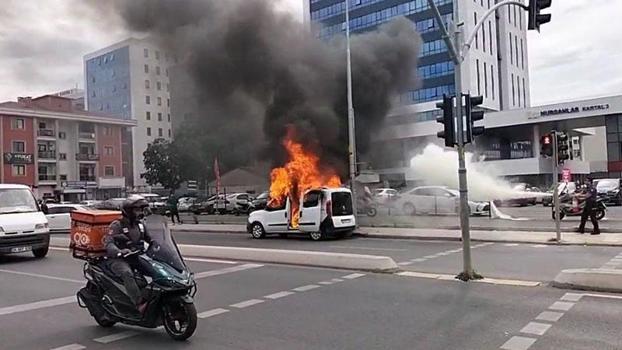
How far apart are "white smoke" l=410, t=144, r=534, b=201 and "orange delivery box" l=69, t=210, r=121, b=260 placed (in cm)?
2381

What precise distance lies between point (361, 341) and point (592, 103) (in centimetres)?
4862

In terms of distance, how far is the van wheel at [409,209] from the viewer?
2705 cm

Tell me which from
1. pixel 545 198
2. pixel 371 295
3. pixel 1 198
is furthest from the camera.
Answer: pixel 545 198

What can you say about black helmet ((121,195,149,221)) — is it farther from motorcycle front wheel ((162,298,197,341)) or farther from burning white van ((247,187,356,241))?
burning white van ((247,187,356,241))

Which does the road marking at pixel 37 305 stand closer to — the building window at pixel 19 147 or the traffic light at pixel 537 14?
the traffic light at pixel 537 14

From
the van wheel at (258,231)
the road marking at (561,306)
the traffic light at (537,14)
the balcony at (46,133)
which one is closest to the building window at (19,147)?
the balcony at (46,133)

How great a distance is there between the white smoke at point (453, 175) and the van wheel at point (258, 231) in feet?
43.2

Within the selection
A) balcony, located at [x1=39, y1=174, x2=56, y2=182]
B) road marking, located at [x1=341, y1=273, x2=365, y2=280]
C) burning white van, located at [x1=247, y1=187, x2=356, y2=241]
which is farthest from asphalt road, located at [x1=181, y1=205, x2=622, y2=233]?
balcony, located at [x1=39, y1=174, x2=56, y2=182]

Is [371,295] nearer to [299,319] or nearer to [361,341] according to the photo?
[299,319]

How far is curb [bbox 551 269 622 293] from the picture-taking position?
801cm

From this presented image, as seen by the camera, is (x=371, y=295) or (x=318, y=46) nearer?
(x=371, y=295)

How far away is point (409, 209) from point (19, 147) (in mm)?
49017

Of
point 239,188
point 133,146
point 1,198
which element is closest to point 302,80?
point 1,198

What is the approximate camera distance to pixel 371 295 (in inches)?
321
